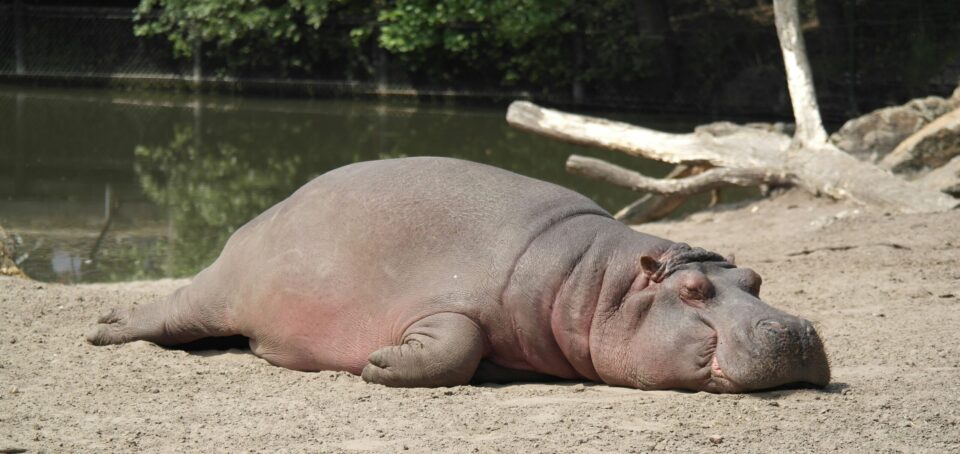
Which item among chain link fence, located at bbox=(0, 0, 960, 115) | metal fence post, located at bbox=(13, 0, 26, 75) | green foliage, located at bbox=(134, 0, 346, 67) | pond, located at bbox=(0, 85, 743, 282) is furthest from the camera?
metal fence post, located at bbox=(13, 0, 26, 75)

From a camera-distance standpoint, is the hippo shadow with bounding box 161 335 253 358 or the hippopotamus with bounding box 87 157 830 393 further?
the hippo shadow with bounding box 161 335 253 358

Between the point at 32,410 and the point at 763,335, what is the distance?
2.50 metres

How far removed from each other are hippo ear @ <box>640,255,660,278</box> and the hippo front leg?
674 millimetres

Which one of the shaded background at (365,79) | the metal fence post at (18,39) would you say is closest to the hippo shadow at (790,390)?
the shaded background at (365,79)

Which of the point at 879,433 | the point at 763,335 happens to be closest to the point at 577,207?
the point at 763,335

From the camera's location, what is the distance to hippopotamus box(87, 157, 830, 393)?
4113 mm

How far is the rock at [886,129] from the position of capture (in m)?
10.1

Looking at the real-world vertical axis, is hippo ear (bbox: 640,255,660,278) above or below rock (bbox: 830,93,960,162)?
above

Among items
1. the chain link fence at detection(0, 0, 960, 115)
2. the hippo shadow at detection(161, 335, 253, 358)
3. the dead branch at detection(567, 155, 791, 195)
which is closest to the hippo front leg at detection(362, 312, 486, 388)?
the hippo shadow at detection(161, 335, 253, 358)

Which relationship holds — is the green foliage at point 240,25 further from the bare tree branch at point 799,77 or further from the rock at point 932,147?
the rock at point 932,147

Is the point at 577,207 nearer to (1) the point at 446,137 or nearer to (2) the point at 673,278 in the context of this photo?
(2) the point at 673,278

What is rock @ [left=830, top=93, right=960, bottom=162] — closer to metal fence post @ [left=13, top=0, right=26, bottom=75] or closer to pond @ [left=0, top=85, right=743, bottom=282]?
pond @ [left=0, top=85, right=743, bottom=282]

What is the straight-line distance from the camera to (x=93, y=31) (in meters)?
22.8

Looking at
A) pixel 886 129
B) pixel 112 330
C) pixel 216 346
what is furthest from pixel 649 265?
pixel 886 129
